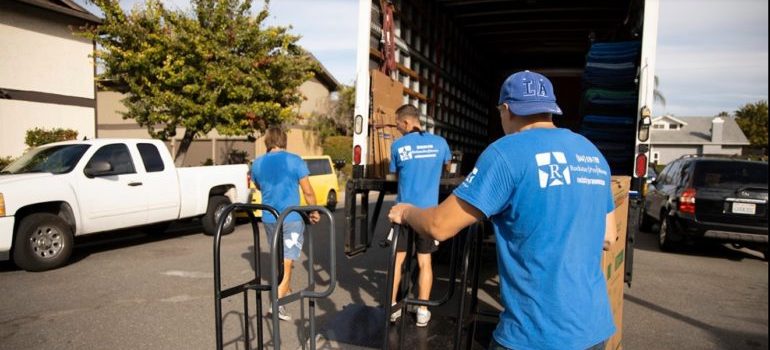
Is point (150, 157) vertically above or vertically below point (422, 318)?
above

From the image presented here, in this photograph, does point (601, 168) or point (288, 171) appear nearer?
point (601, 168)

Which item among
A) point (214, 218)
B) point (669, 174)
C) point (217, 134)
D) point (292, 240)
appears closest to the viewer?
point (292, 240)

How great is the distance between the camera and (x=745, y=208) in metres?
8.58

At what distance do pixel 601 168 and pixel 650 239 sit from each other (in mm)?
10744

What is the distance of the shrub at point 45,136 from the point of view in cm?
1452

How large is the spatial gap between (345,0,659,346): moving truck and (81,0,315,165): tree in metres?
7.39

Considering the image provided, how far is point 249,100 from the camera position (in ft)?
54.2

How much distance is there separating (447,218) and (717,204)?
8.27 m

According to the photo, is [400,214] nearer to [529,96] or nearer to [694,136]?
[529,96]

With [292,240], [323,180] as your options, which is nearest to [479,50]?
[323,180]

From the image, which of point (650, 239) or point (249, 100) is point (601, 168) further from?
point (249, 100)

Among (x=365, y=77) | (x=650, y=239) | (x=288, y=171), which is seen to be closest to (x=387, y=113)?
(x=365, y=77)

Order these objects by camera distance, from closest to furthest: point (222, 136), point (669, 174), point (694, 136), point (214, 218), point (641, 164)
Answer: point (641, 164), point (214, 218), point (669, 174), point (222, 136), point (694, 136)

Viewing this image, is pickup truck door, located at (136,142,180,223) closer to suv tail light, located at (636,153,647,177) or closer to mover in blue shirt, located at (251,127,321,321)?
mover in blue shirt, located at (251,127,321,321)
